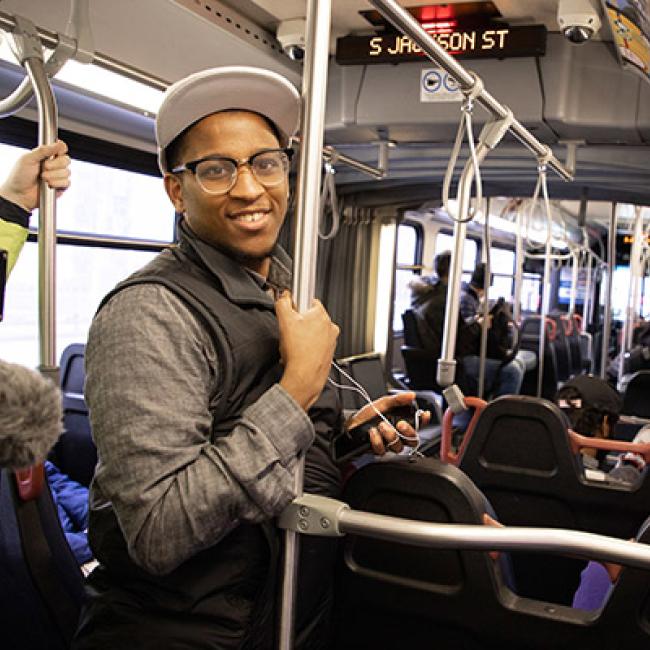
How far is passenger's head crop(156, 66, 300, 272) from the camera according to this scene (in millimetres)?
1141

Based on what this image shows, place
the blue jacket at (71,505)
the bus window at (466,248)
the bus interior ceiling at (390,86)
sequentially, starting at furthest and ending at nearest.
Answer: the bus window at (466,248) < the blue jacket at (71,505) < the bus interior ceiling at (390,86)

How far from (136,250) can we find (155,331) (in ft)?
10.7

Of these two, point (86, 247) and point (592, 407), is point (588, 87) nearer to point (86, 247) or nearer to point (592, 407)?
point (592, 407)

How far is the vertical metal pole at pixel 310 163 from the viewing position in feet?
3.61

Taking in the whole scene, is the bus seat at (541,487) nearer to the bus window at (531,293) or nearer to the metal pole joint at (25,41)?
the metal pole joint at (25,41)

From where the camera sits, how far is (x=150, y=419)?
97 cm

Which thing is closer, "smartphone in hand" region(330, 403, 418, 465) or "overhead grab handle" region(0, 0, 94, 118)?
"smartphone in hand" region(330, 403, 418, 465)

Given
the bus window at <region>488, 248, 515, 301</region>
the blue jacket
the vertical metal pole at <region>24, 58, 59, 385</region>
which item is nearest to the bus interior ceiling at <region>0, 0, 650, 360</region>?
the vertical metal pole at <region>24, 58, 59, 385</region>

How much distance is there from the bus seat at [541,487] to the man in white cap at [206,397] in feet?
4.48

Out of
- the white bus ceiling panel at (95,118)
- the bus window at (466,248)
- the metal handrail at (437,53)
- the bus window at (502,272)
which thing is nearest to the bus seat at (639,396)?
the metal handrail at (437,53)

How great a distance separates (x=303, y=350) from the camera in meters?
1.06

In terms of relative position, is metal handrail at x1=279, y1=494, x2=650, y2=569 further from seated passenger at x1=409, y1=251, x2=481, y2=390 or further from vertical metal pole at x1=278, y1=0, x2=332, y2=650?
seated passenger at x1=409, y1=251, x2=481, y2=390

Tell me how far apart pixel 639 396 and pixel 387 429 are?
13.1 ft

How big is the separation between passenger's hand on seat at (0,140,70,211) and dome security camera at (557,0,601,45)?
6.35ft
